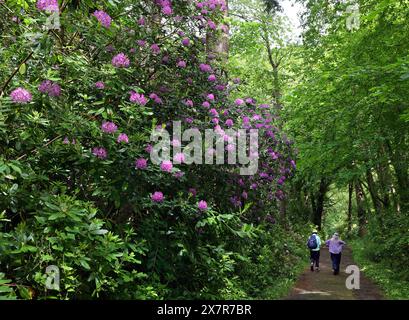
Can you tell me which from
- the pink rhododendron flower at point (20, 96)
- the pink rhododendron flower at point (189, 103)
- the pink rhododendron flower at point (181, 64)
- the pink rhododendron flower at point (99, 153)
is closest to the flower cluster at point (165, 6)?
the pink rhododendron flower at point (181, 64)

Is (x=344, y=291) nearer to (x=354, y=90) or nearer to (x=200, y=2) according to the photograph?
(x=354, y=90)

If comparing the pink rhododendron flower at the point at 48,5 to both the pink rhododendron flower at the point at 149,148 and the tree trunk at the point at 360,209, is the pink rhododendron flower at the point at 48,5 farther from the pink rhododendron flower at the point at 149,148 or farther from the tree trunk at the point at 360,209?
the tree trunk at the point at 360,209

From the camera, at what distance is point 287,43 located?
2522 cm

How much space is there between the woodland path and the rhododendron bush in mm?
3878

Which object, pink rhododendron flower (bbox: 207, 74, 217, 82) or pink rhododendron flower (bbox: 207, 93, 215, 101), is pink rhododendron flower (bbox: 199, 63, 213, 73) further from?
pink rhododendron flower (bbox: 207, 93, 215, 101)

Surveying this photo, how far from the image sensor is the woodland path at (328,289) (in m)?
9.98

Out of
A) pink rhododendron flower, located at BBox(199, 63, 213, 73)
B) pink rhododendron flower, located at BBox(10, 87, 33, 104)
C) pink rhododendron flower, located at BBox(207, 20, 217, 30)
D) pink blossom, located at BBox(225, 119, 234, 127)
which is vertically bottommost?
pink rhododendron flower, located at BBox(10, 87, 33, 104)

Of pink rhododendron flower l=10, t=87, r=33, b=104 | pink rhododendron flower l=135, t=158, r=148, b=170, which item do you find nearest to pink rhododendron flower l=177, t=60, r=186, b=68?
pink rhododendron flower l=135, t=158, r=148, b=170

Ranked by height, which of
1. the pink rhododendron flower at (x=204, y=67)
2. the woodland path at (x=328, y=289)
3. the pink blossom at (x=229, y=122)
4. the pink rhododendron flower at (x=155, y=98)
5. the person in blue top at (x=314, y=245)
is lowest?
the woodland path at (x=328, y=289)

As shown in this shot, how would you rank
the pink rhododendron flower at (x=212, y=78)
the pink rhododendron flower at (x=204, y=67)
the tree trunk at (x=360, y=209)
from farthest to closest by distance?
the tree trunk at (x=360, y=209) → the pink rhododendron flower at (x=212, y=78) → the pink rhododendron flower at (x=204, y=67)

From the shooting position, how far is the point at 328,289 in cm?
1093

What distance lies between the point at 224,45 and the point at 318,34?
24.9 ft

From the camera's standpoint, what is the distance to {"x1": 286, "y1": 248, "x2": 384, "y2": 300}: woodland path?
32.8 ft

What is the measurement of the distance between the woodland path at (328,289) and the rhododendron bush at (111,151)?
12.7ft
